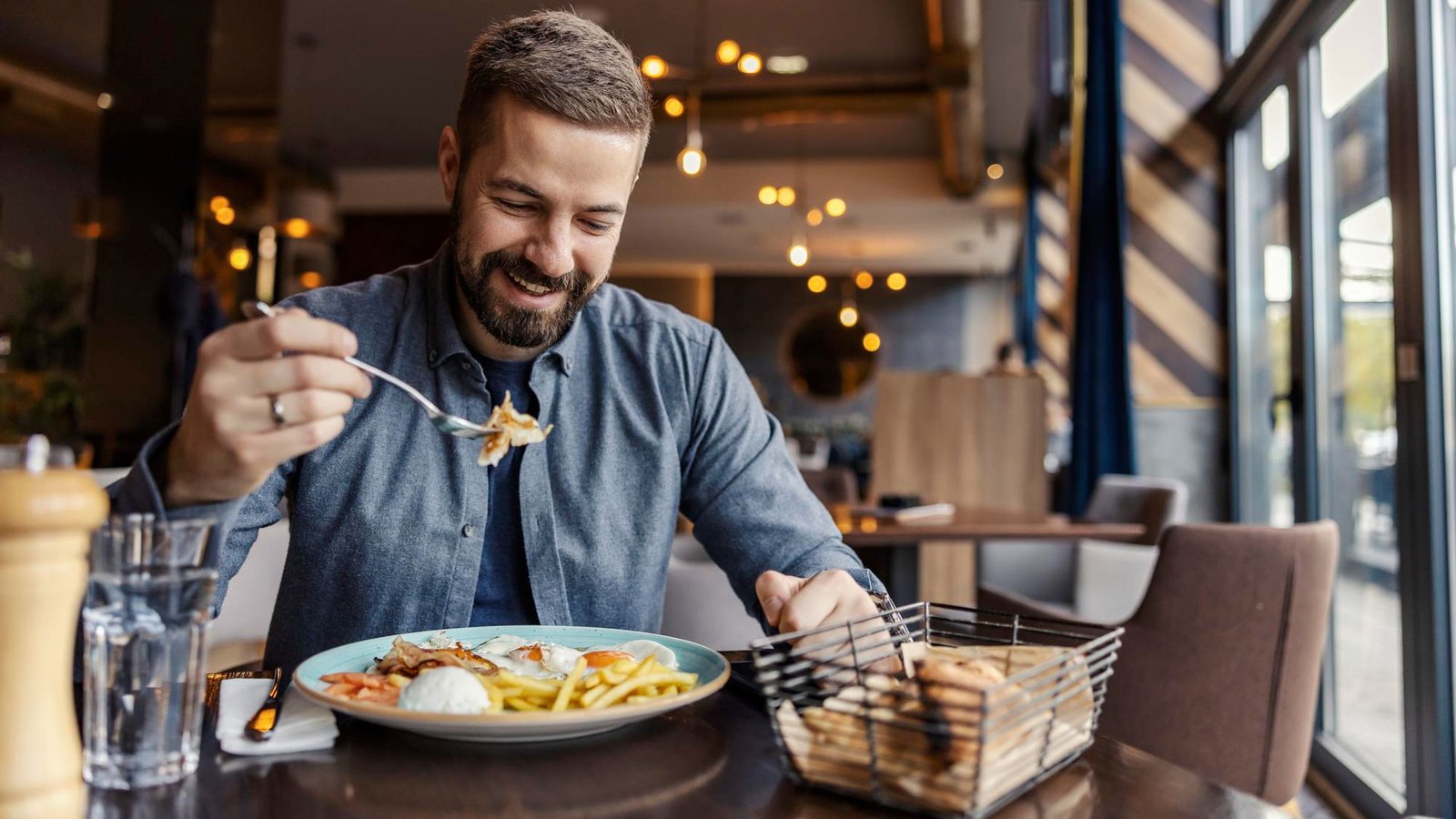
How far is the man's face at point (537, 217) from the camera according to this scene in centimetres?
122

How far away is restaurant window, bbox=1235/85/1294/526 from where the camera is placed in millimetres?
3898

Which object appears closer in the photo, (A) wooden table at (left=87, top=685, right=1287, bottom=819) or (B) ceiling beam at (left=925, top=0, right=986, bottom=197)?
A: (A) wooden table at (left=87, top=685, right=1287, bottom=819)

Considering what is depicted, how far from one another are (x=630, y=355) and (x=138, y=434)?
439cm

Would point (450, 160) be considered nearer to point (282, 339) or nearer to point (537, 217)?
point (537, 217)

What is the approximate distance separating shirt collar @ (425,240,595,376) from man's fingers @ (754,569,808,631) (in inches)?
20.9

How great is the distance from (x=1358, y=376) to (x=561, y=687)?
309cm

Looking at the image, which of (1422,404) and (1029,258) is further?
(1029,258)

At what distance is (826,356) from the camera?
1499cm

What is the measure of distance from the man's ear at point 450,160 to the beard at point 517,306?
12 cm

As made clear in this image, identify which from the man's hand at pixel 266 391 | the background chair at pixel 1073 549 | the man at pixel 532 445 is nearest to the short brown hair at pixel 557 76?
the man at pixel 532 445

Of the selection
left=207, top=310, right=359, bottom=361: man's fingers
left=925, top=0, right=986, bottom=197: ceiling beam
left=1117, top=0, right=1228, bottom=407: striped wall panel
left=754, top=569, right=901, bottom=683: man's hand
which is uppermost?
left=925, top=0, right=986, bottom=197: ceiling beam

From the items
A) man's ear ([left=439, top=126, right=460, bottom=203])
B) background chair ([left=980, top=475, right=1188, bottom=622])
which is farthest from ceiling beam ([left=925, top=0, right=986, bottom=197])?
man's ear ([left=439, top=126, right=460, bottom=203])

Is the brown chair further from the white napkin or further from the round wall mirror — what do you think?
the round wall mirror

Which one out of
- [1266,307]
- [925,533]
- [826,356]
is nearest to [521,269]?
[925,533]
